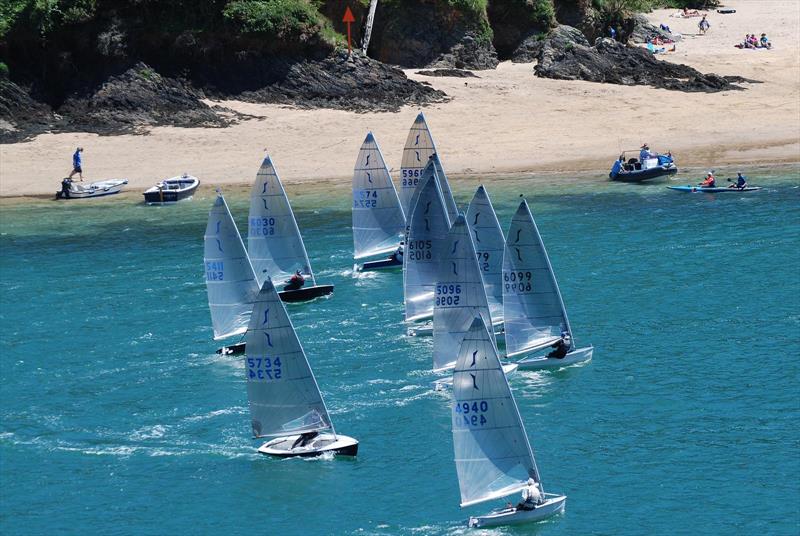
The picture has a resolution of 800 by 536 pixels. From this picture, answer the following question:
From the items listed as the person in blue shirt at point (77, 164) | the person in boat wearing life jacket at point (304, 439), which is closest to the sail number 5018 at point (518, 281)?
the person in boat wearing life jacket at point (304, 439)

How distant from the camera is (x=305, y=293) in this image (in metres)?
63.7

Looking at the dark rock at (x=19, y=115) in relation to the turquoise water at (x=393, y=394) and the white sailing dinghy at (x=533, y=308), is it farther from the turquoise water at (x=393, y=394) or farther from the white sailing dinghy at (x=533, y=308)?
the white sailing dinghy at (x=533, y=308)

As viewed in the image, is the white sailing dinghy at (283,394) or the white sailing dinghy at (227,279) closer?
the white sailing dinghy at (283,394)

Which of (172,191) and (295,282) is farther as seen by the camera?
(172,191)

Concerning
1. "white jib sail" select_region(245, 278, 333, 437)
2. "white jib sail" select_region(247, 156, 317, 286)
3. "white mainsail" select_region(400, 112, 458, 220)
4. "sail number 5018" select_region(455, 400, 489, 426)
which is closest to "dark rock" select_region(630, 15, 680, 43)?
"white mainsail" select_region(400, 112, 458, 220)

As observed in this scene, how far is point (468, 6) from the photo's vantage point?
102375 millimetres

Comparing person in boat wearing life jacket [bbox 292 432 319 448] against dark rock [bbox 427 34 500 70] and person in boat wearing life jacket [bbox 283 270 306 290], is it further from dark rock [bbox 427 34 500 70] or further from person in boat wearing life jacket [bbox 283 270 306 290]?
dark rock [bbox 427 34 500 70]

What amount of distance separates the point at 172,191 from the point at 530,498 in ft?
162

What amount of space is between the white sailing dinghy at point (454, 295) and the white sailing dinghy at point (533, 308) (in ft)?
9.00

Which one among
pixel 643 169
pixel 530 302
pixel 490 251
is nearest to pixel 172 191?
pixel 643 169

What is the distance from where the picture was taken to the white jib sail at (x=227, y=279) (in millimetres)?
56594

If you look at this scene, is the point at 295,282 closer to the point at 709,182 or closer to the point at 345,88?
the point at 709,182

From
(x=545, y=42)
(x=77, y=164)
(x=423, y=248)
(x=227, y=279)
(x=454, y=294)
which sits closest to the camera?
(x=454, y=294)

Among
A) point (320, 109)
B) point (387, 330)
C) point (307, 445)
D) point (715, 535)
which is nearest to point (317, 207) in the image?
point (320, 109)
